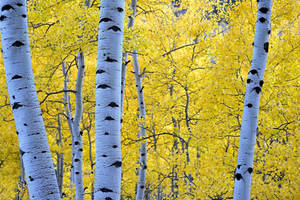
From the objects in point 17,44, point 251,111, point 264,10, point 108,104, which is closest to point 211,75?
point 264,10

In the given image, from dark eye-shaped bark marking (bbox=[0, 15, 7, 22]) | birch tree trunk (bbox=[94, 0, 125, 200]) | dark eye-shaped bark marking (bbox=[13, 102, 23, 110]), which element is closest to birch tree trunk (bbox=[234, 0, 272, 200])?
birch tree trunk (bbox=[94, 0, 125, 200])

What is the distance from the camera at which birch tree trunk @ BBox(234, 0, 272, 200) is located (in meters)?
3.67

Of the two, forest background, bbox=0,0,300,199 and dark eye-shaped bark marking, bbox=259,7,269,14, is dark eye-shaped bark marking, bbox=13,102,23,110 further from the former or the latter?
dark eye-shaped bark marking, bbox=259,7,269,14

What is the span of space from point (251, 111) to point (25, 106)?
2.58 metres

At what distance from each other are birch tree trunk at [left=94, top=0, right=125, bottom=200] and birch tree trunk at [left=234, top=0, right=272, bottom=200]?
65.2 inches

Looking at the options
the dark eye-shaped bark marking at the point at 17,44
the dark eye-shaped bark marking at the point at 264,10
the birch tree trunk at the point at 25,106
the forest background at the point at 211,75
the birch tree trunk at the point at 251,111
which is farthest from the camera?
the forest background at the point at 211,75

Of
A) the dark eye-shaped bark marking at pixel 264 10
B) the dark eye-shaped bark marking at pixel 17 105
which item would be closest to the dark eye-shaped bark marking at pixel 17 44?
the dark eye-shaped bark marking at pixel 17 105

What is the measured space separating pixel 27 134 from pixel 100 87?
758mm

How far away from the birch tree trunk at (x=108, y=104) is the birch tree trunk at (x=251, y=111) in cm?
166

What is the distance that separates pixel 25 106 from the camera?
2.61 metres

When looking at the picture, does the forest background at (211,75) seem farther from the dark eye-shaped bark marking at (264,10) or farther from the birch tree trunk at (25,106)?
the birch tree trunk at (25,106)

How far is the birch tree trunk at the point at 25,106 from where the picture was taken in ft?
8.39

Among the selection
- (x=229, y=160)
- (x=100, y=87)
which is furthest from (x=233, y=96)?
(x=100, y=87)

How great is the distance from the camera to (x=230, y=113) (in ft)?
30.8
